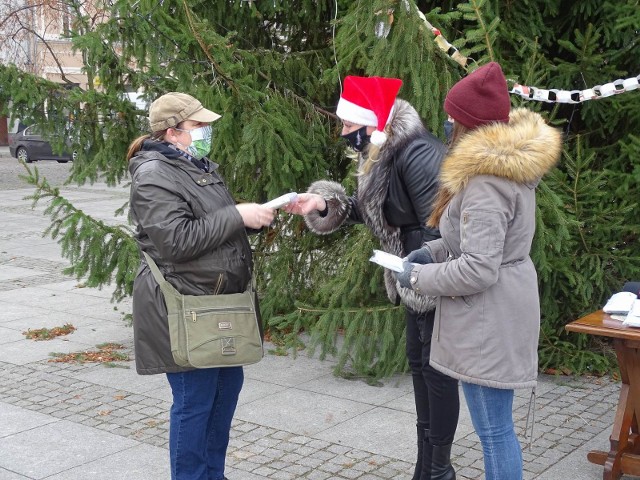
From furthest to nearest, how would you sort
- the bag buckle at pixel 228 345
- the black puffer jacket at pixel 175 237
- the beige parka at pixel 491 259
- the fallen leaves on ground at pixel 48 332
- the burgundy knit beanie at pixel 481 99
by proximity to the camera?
1. the fallen leaves on ground at pixel 48 332
2. the bag buckle at pixel 228 345
3. the black puffer jacket at pixel 175 237
4. the burgundy knit beanie at pixel 481 99
5. the beige parka at pixel 491 259

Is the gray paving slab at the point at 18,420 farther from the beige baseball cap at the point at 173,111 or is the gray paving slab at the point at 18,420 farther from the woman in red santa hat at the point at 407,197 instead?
the woman in red santa hat at the point at 407,197

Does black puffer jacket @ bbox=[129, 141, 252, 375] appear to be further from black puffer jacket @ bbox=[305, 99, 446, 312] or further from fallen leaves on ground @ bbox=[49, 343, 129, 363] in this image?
fallen leaves on ground @ bbox=[49, 343, 129, 363]

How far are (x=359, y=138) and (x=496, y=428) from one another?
1393mm

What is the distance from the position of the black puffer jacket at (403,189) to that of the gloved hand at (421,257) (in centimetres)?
27

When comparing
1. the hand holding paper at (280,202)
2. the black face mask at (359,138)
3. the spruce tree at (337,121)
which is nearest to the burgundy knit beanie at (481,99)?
the black face mask at (359,138)

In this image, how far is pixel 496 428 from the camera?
9.92 feet

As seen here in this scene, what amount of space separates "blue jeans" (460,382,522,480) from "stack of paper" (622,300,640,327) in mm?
879

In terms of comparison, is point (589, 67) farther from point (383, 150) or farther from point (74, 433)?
point (74, 433)

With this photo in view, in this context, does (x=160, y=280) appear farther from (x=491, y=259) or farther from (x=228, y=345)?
(x=491, y=259)

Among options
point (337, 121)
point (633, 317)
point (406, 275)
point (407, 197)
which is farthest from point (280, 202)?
point (337, 121)

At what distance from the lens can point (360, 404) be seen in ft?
17.2

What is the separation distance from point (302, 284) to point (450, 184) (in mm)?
4023

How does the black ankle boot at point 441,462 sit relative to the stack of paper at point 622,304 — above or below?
below

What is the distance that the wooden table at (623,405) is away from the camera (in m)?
3.67
